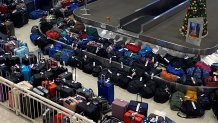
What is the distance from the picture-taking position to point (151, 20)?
43.5 ft

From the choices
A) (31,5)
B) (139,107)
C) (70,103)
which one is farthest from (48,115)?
(31,5)

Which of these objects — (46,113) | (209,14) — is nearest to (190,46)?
(209,14)

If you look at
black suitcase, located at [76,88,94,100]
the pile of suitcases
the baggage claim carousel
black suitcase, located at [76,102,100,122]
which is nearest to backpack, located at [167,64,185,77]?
the pile of suitcases

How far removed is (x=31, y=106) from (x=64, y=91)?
2.75 feet

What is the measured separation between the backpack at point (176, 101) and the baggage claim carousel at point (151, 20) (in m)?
2.54

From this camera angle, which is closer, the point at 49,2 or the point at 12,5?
the point at 12,5

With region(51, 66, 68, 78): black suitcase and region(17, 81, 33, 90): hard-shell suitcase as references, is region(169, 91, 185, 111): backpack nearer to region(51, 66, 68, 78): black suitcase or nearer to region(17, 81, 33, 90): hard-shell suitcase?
region(51, 66, 68, 78): black suitcase

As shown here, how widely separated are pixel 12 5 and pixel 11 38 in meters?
3.04

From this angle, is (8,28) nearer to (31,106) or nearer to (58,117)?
(31,106)

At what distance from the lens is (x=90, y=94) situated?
8.98 meters

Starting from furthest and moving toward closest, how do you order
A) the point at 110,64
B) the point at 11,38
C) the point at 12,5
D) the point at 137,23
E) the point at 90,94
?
the point at 12,5
the point at 137,23
the point at 11,38
the point at 110,64
the point at 90,94

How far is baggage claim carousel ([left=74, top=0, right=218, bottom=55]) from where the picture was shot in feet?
39.8

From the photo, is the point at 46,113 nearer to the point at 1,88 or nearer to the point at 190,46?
the point at 1,88

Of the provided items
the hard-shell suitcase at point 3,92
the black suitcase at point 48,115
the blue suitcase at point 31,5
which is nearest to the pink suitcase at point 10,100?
the hard-shell suitcase at point 3,92
